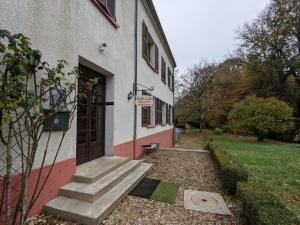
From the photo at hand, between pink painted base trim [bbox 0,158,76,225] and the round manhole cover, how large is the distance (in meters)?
2.40

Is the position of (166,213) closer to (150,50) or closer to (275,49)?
(150,50)

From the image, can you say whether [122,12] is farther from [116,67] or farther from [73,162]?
[73,162]

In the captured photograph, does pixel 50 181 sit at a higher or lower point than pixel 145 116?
lower

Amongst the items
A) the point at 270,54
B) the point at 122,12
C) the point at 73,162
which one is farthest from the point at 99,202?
the point at 270,54

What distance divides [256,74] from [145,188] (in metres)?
21.3

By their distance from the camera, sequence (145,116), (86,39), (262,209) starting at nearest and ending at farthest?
1. (262,209)
2. (86,39)
3. (145,116)

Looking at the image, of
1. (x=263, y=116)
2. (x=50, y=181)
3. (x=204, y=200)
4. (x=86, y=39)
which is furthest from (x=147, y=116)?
(x=263, y=116)

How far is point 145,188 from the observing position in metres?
4.22

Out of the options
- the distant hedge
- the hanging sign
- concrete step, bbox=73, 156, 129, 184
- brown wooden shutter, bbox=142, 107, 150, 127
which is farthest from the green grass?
brown wooden shutter, bbox=142, 107, 150, 127

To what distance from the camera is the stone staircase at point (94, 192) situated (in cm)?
280

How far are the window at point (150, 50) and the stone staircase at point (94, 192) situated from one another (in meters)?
5.15

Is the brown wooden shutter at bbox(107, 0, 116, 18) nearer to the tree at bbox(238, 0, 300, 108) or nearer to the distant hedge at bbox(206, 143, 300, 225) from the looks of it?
the distant hedge at bbox(206, 143, 300, 225)

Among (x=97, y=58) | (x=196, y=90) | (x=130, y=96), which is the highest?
(x=196, y=90)

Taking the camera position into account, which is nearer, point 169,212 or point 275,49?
point 169,212
